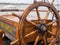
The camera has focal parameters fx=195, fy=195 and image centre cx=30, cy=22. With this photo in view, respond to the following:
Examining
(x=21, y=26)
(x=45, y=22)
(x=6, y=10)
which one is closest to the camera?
(x=21, y=26)

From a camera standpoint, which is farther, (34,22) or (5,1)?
(5,1)

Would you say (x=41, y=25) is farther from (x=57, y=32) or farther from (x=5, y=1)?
(x=5, y=1)

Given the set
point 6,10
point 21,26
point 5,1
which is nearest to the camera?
point 21,26

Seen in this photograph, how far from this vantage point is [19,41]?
1.34 meters

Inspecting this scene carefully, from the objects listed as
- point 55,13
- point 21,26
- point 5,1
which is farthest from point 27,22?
point 5,1

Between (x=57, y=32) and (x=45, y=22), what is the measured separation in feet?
0.41

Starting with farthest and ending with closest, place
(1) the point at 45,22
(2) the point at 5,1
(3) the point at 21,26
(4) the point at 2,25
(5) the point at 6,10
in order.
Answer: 1. (2) the point at 5,1
2. (5) the point at 6,10
3. (4) the point at 2,25
4. (1) the point at 45,22
5. (3) the point at 21,26

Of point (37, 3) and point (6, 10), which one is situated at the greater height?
point (37, 3)

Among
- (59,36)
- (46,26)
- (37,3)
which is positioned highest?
(37,3)

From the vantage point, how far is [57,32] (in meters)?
1.47

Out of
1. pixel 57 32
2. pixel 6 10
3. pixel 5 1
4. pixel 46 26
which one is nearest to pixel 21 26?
pixel 46 26

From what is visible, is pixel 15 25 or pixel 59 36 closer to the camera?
pixel 15 25

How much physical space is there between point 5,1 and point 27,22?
5.64 feet

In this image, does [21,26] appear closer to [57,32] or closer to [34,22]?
[34,22]
